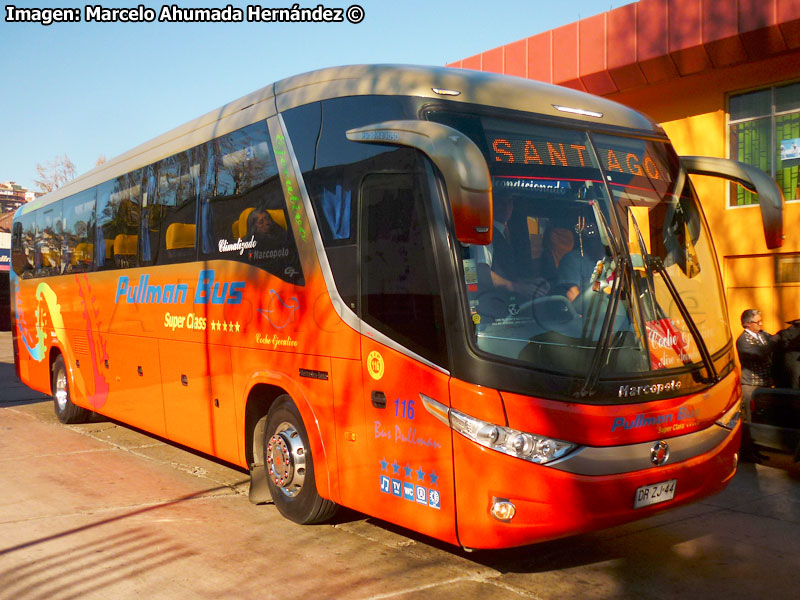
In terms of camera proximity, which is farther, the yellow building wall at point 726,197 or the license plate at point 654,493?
the yellow building wall at point 726,197

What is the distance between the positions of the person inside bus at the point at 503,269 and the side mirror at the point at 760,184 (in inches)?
78.4

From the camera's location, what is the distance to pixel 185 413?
8.45 meters

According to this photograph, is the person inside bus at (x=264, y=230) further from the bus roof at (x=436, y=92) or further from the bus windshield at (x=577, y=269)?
the bus windshield at (x=577, y=269)

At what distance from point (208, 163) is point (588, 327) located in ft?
14.7

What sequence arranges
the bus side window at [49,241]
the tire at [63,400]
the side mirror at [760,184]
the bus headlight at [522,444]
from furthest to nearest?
the bus side window at [49,241]
the tire at [63,400]
the side mirror at [760,184]
the bus headlight at [522,444]

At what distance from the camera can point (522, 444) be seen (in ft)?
15.6

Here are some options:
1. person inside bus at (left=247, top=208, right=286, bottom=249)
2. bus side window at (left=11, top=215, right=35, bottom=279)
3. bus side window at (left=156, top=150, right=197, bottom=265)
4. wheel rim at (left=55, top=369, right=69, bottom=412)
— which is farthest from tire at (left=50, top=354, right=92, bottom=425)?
person inside bus at (left=247, top=208, right=286, bottom=249)

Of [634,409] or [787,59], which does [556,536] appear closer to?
[634,409]

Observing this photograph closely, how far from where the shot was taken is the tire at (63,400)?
1201 cm

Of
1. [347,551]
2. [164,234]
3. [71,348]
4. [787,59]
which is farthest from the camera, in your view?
[787,59]

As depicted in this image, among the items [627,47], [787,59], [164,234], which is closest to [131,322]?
[164,234]

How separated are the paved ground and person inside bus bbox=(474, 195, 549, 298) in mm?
1845

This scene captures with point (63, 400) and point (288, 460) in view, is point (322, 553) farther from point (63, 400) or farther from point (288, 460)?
point (63, 400)

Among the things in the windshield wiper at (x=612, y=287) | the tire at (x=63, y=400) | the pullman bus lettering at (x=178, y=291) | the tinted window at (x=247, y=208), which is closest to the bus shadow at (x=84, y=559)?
the pullman bus lettering at (x=178, y=291)
